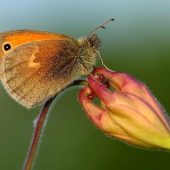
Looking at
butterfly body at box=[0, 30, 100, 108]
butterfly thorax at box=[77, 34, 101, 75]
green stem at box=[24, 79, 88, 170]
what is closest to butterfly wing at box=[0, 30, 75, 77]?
butterfly body at box=[0, 30, 100, 108]

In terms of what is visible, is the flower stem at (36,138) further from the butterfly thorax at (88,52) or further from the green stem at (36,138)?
the butterfly thorax at (88,52)

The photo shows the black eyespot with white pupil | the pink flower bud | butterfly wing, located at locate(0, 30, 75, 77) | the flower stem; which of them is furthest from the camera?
the black eyespot with white pupil

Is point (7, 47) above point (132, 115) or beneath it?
above

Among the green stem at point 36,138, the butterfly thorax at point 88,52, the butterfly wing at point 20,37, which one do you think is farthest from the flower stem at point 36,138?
the butterfly wing at point 20,37

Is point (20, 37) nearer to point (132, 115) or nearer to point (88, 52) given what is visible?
point (88, 52)

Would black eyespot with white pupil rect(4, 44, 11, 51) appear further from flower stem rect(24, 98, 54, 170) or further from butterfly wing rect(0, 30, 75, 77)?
flower stem rect(24, 98, 54, 170)

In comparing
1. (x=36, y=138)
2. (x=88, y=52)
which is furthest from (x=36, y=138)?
(x=88, y=52)

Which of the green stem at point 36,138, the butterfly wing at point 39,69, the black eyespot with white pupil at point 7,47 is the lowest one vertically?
the green stem at point 36,138
